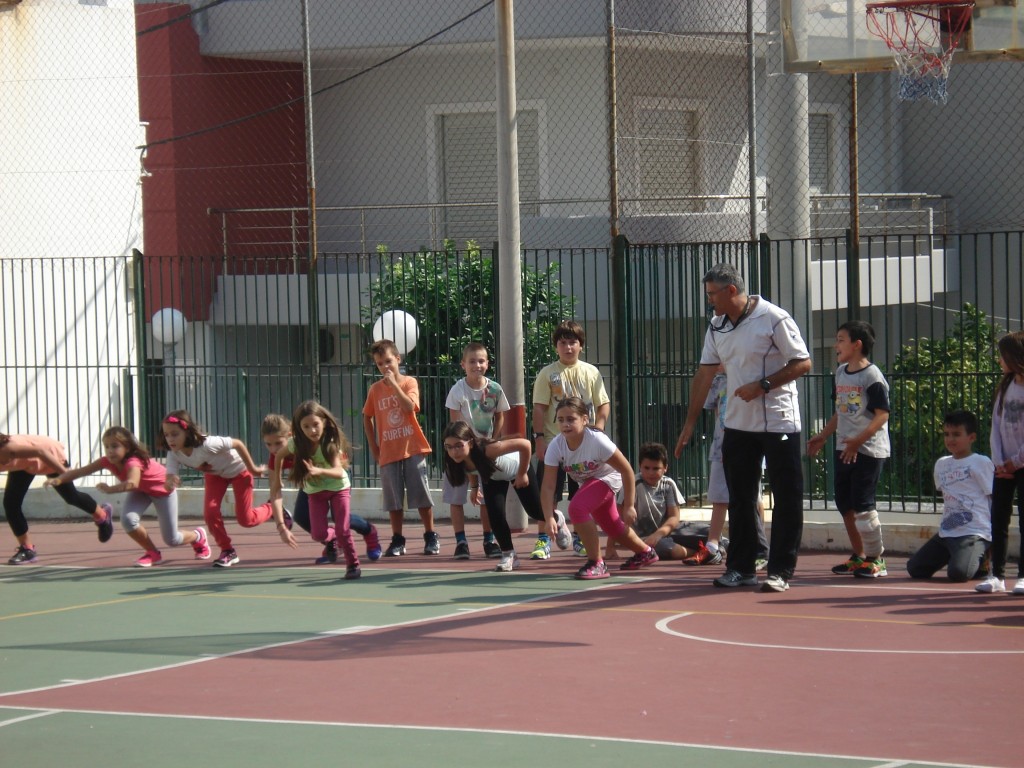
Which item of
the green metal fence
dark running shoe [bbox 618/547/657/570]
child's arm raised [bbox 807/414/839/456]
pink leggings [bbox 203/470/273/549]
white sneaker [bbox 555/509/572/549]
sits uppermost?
the green metal fence

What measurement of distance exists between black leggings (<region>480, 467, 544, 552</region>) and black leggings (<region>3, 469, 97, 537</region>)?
3.37m

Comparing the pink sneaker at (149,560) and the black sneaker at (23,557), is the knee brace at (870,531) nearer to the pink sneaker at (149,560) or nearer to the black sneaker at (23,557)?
the pink sneaker at (149,560)

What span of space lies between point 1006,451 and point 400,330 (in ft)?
20.8

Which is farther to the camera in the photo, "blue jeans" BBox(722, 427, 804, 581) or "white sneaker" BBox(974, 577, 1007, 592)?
"blue jeans" BBox(722, 427, 804, 581)

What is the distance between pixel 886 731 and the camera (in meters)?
5.93

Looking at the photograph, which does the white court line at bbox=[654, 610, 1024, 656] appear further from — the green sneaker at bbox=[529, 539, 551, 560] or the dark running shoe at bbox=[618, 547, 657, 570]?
the green sneaker at bbox=[529, 539, 551, 560]

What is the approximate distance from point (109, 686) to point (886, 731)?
3555mm

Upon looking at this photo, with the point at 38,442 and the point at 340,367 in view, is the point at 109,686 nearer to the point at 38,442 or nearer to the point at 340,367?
the point at 38,442

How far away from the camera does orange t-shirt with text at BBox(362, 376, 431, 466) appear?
11906 mm

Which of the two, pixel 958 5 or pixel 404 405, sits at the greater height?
pixel 958 5

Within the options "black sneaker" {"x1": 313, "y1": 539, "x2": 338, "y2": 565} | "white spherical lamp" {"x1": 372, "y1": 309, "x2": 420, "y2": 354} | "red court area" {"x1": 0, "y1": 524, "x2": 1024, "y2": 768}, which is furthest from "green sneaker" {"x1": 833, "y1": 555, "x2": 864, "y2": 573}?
"white spherical lamp" {"x1": 372, "y1": 309, "x2": 420, "y2": 354}

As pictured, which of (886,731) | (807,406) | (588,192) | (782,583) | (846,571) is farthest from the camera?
(588,192)

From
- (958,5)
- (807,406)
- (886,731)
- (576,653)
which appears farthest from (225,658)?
(958,5)

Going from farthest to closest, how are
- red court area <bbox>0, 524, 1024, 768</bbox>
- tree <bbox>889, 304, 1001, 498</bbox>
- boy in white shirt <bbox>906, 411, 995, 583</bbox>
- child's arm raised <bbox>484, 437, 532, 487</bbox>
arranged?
tree <bbox>889, 304, 1001, 498</bbox>
child's arm raised <bbox>484, 437, 532, 487</bbox>
boy in white shirt <bbox>906, 411, 995, 583</bbox>
red court area <bbox>0, 524, 1024, 768</bbox>
